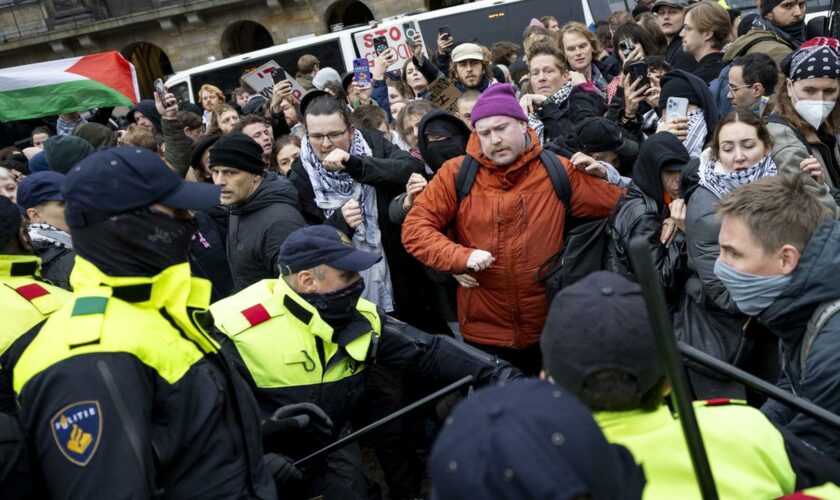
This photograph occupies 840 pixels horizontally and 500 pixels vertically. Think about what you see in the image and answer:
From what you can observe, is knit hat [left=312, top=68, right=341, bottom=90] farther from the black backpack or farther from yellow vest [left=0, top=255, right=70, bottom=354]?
yellow vest [left=0, top=255, right=70, bottom=354]

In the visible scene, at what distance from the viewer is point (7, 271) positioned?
321 cm

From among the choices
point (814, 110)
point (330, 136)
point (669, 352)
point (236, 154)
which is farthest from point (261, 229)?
point (669, 352)

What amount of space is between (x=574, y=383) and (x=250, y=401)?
1106mm

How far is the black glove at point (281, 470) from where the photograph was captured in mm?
2678

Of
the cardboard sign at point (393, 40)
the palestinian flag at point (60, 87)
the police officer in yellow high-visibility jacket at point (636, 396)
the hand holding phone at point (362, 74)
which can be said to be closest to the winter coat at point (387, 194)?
the police officer in yellow high-visibility jacket at point (636, 396)

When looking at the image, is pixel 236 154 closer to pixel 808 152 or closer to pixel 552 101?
pixel 552 101

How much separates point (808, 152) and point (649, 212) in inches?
32.8

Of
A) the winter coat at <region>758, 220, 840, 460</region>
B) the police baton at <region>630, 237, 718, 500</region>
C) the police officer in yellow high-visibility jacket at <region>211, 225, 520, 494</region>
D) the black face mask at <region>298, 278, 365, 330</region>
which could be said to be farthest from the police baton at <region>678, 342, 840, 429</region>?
the black face mask at <region>298, 278, 365, 330</region>

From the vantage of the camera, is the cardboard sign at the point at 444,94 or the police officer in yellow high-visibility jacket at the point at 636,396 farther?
the cardboard sign at the point at 444,94

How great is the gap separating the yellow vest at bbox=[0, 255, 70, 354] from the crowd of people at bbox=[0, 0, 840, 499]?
0.04 ft

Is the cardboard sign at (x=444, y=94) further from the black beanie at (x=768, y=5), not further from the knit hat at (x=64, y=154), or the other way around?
the knit hat at (x=64, y=154)

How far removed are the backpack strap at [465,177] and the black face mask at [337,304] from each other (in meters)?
1.02

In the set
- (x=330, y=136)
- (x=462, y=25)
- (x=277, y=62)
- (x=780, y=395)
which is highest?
(x=277, y=62)

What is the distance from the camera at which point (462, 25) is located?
12562 mm
